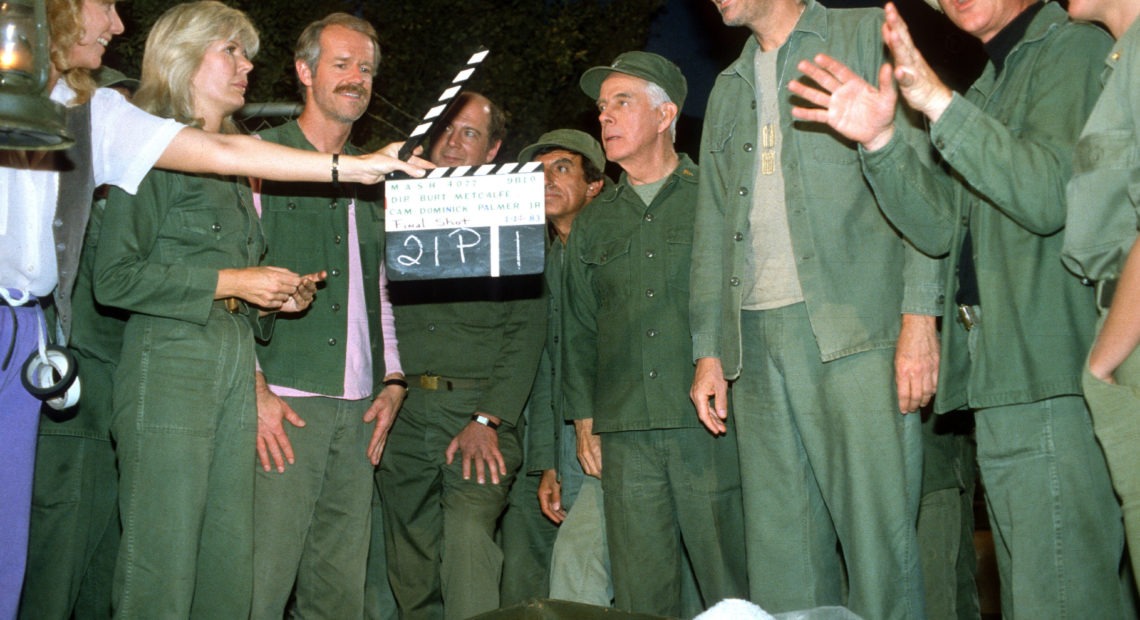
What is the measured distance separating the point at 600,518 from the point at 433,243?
5.27 ft

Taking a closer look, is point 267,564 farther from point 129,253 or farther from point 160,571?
point 129,253

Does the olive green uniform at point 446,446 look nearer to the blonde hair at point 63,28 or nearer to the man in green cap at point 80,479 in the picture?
the man in green cap at point 80,479

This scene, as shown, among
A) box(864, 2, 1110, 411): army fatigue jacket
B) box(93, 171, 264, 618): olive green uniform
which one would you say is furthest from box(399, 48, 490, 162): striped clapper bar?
box(864, 2, 1110, 411): army fatigue jacket

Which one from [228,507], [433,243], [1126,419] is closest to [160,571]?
[228,507]

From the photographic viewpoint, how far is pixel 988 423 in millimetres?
3242

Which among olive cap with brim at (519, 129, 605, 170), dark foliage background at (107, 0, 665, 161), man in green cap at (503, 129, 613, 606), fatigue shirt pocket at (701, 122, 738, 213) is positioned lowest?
man in green cap at (503, 129, 613, 606)

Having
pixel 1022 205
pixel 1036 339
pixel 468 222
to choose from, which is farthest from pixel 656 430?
pixel 1022 205

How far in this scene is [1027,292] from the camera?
3176 millimetres

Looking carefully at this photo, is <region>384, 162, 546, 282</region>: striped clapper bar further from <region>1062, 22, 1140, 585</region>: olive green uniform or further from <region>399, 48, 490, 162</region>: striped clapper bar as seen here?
<region>1062, 22, 1140, 585</region>: olive green uniform

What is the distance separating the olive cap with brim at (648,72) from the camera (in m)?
5.04

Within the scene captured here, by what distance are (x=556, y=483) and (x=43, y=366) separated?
8.44ft

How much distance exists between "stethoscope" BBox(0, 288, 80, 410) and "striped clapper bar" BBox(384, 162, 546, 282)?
3.61 feet

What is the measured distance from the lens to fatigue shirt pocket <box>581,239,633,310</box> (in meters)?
4.85

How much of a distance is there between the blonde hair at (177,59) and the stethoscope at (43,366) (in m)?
1.02
